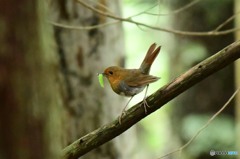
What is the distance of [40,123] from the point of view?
1.47m

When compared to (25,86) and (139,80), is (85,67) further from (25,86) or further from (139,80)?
(25,86)

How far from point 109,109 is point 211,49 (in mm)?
2000

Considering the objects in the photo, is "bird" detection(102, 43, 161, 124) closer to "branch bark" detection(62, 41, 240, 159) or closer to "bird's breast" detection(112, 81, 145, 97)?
"bird's breast" detection(112, 81, 145, 97)

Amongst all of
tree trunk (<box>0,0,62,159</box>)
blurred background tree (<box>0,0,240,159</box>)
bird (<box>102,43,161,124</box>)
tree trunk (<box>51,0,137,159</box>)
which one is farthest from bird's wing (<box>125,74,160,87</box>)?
tree trunk (<box>0,0,62,159</box>)

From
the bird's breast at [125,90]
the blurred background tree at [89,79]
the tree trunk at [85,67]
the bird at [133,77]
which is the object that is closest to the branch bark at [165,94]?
the blurred background tree at [89,79]

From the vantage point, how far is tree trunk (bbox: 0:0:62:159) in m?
1.41

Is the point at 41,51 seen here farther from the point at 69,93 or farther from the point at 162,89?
the point at 69,93

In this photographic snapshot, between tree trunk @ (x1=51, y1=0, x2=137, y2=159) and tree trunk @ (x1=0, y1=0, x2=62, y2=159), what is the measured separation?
2843 mm

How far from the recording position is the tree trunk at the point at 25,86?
4.61 ft

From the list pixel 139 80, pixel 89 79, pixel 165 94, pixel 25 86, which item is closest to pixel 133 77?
pixel 139 80

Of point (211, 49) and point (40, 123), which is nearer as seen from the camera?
point (40, 123)

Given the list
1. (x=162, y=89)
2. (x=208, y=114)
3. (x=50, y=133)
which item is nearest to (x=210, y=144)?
(x=208, y=114)

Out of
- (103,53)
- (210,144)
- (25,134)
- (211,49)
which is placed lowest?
(25,134)

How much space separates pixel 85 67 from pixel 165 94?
1.99 meters
